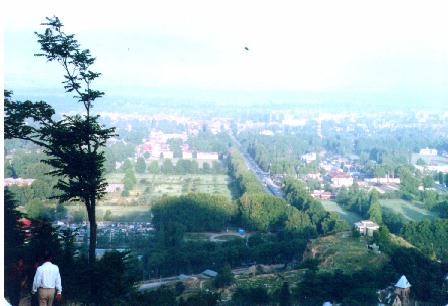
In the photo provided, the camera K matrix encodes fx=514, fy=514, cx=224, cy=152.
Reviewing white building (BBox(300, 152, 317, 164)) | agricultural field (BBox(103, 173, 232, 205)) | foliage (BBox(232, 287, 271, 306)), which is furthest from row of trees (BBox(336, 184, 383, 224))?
foliage (BBox(232, 287, 271, 306))

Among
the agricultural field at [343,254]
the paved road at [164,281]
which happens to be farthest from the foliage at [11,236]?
the agricultural field at [343,254]

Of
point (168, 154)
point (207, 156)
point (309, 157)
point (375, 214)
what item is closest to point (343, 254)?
point (375, 214)

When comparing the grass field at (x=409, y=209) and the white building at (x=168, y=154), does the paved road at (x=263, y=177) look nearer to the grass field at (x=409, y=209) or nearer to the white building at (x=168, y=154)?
the white building at (x=168, y=154)

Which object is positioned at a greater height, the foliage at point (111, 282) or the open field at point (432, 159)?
the foliage at point (111, 282)

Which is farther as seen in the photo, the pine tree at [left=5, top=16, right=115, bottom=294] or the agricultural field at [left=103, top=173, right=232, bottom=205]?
the agricultural field at [left=103, top=173, right=232, bottom=205]

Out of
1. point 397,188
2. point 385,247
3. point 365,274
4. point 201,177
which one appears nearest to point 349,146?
point 397,188

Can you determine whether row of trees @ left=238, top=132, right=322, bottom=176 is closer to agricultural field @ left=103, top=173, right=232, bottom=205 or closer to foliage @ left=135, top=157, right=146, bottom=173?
agricultural field @ left=103, top=173, right=232, bottom=205
